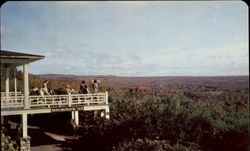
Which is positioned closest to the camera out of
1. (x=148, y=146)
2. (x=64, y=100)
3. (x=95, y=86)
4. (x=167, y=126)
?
(x=148, y=146)

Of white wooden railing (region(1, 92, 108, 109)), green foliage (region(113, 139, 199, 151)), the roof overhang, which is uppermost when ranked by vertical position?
the roof overhang

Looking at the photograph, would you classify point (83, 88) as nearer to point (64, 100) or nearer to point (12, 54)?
point (64, 100)

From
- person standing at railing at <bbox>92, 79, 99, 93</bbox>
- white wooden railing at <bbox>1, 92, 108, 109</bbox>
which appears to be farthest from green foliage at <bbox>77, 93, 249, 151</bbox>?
person standing at railing at <bbox>92, 79, 99, 93</bbox>

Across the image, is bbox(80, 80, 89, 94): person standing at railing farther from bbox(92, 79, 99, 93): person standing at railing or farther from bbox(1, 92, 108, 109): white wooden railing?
bbox(92, 79, 99, 93): person standing at railing

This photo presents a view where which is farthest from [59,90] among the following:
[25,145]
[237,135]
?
[237,135]

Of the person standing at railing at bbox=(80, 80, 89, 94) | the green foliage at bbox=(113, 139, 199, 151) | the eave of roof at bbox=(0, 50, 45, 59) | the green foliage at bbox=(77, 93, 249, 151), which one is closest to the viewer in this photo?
the green foliage at bbox=(113, 139, 199, 151)

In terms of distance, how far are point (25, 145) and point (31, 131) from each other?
3177 mm

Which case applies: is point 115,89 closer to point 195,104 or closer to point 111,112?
point 111,112

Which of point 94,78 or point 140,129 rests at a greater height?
point 94,78

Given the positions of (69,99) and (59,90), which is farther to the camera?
(59,90)

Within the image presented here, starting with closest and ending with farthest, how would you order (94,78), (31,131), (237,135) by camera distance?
(237,135), (94,78), (31,131)

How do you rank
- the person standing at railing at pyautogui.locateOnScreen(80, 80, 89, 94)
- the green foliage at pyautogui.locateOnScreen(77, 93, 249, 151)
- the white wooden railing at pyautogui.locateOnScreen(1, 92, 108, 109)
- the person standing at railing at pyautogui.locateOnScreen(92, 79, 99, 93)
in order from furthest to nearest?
1. the person standing at railing at pyautogui.locateOnScreen(80, 80, 89, 94)
2. the person standing at railing at pyautogui.locateOnScreen(92, 79, 99, 93)
3. the white wooden railing at pyautogui.locateOnScreen(1, 92, 108, 109)
4. the green foliage at pyautogui.locateOnScreen(77, 93, 249, 151)

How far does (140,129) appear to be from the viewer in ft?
39.6

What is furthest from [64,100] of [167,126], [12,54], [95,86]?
[167,126]
